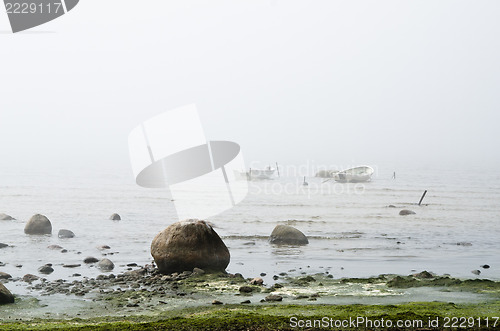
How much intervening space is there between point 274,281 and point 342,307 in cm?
467

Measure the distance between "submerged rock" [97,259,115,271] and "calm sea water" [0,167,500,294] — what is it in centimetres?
31

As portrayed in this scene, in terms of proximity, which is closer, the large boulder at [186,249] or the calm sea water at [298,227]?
the large boulder at [186,249]

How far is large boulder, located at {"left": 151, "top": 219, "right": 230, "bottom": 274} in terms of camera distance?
1762cm

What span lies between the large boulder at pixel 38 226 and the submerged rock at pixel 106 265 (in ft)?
32.9

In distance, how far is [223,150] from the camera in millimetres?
50625

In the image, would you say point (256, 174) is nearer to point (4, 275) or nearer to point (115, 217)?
point (115, 217)

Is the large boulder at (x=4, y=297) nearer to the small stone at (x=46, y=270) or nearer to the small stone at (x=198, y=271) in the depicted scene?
the small stone at (x=46, y=270)

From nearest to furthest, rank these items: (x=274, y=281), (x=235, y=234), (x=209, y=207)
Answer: (x=274, y=281) → (x=235, y=234) → (x=209, y=207)

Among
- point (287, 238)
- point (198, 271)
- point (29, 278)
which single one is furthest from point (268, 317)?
point (287, 238)

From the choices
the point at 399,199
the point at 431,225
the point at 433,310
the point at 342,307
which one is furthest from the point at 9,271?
the point at 399,199

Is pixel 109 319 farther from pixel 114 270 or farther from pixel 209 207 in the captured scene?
pixel 209 207

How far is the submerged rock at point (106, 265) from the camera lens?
19.4 metres

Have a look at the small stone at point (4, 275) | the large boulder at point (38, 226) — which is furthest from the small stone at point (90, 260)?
the large boulder at point (38, 226)

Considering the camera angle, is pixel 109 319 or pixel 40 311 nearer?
pixel 109 319
